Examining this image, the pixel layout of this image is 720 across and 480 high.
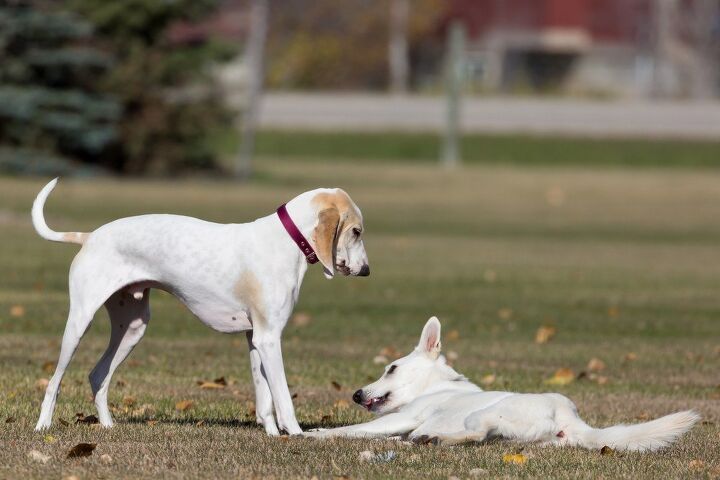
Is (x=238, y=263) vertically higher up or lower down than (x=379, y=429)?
higher up

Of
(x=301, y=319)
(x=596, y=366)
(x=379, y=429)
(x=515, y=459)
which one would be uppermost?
(x=515, y=459)

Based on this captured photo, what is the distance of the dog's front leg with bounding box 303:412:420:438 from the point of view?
8.08m

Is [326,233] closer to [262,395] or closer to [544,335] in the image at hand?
[262,395]

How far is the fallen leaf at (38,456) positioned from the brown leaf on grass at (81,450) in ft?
0.37

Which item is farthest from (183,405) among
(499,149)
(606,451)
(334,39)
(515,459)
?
(334,39)

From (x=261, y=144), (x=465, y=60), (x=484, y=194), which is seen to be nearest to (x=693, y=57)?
(x=465, y=60)

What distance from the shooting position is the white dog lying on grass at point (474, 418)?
24.8 ft

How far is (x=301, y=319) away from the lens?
15.7 metres

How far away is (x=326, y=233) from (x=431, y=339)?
93 cm

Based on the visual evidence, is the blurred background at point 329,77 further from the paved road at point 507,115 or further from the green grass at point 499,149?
the green grass at point 499,149

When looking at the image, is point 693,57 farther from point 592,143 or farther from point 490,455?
point 490,455

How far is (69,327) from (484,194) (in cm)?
3362

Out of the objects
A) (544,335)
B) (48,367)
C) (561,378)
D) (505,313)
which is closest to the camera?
(48,367)

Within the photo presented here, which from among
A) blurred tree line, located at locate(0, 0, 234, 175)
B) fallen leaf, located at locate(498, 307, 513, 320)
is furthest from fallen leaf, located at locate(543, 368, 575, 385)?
blurred tree line, located at locate(0, 0, 234, 175)
